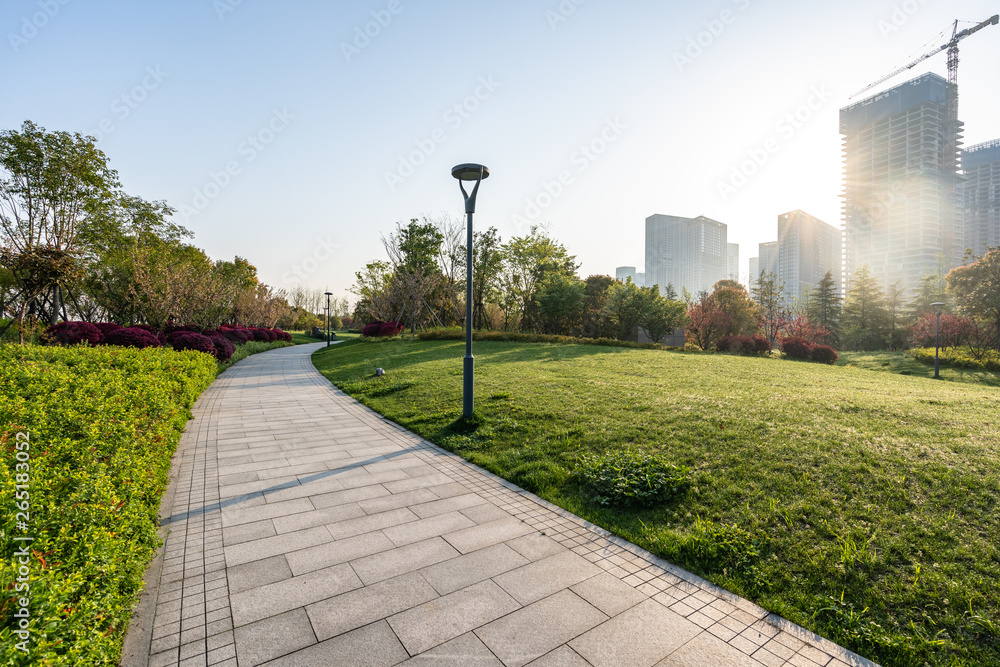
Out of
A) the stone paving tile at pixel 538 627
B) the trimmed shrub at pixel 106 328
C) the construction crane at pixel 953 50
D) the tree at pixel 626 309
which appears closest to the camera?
the stone paving tile at pixel 538 627

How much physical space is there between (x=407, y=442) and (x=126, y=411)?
354 centimetres

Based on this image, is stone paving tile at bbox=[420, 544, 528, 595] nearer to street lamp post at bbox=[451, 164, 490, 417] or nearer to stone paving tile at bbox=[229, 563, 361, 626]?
stone paving tile at bbox=[229, 563, 361, 626]

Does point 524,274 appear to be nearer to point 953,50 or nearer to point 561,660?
point 561,660

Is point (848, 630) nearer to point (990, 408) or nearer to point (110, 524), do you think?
point (110, 524)

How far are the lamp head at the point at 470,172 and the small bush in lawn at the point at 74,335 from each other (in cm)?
1247

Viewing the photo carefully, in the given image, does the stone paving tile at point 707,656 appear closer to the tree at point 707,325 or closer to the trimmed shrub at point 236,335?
the tree at point 707,325

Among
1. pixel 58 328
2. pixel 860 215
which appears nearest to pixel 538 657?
pixel 58 328

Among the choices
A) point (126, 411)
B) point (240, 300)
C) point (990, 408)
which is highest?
point (240, 300)

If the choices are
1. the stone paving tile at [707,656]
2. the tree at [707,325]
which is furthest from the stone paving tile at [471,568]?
the tree at [707,325]

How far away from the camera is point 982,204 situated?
94000 millimetres

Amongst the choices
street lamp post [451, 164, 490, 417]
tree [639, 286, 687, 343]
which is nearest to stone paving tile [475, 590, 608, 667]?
street lamp post [451, 164, 490, 417]

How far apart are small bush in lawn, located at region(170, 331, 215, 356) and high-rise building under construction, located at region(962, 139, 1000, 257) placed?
121 metres

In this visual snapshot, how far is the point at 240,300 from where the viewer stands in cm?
3600

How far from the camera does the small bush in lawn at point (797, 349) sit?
20953 millimetres
